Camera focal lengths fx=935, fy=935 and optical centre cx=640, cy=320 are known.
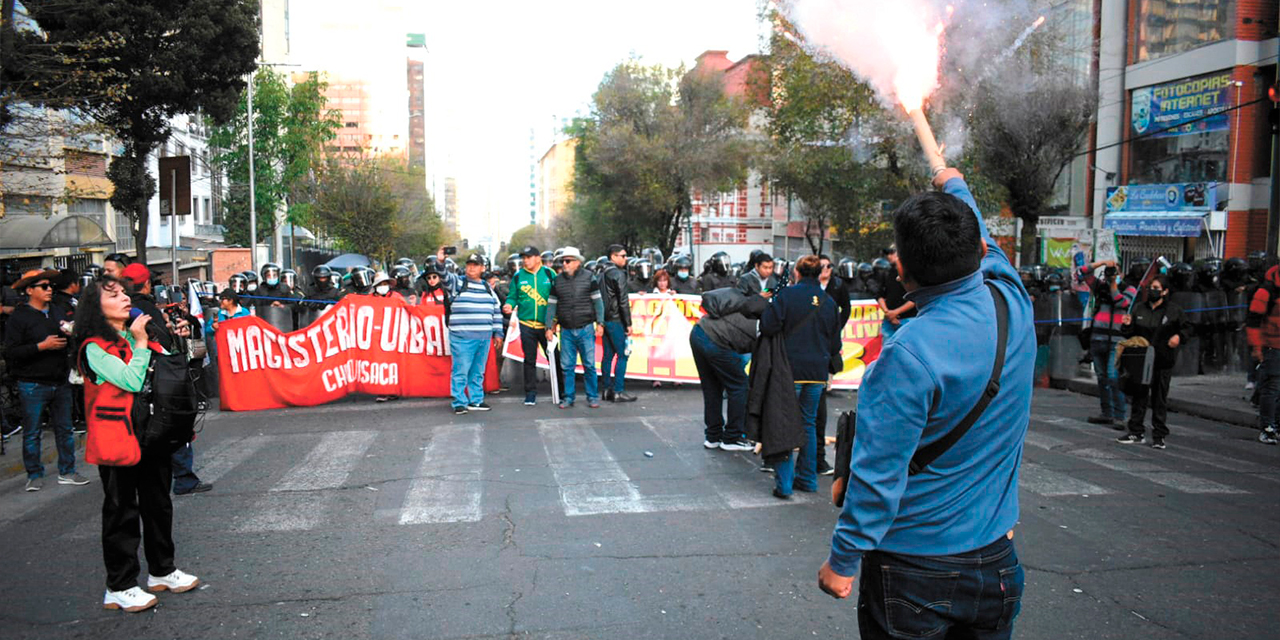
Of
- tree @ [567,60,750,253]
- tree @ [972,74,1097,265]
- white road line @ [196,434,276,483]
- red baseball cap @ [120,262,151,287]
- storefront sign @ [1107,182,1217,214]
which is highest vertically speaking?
tree @ [567,60,750,253]

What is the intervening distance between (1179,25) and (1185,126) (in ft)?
9.09

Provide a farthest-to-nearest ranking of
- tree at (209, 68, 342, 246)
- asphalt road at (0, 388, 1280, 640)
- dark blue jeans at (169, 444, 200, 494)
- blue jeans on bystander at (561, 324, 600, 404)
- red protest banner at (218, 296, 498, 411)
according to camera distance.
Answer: tree at (209, 68, 342, 246), red protest banner at (218, 296, 498, 411), blue jeans on bystander at (561, 324, 600, 404), dark blue jeans at (169, 444, 200, 494), asphalt road at (0, 388, 1280, 640)

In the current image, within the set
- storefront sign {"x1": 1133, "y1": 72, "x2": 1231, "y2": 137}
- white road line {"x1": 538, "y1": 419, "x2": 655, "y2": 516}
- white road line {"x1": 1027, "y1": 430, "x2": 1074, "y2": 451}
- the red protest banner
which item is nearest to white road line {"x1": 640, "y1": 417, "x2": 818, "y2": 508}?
white road line {"x1": 538, "y1": 419, "x2": 655, "y2": 516}

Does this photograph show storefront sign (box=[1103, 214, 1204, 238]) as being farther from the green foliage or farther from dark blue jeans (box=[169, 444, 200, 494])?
the green foliage

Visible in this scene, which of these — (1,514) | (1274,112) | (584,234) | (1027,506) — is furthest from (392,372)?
(584,234)

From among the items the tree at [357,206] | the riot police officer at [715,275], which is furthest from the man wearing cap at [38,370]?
the tree at [357,206]

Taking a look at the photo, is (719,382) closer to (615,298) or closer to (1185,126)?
(615,298)

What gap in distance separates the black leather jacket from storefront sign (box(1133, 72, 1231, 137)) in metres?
17.9

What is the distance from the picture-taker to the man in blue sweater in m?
2.54

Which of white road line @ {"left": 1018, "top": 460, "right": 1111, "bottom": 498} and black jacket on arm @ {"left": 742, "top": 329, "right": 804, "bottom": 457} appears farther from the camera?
white road line @ {"left": 1018, "top": 460, "right": 1111, "bottom": 498}

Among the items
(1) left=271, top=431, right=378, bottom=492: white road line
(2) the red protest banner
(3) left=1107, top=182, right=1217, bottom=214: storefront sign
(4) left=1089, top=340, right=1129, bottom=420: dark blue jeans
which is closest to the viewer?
(1) left=271, top=431, right=378, bottom=492: white road line

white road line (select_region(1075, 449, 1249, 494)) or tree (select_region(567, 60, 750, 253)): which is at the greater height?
tree (select_region(567, 60, 750, 253))

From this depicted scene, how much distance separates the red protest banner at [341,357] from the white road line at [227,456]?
2267mm

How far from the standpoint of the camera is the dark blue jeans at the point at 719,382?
27.2 feet
